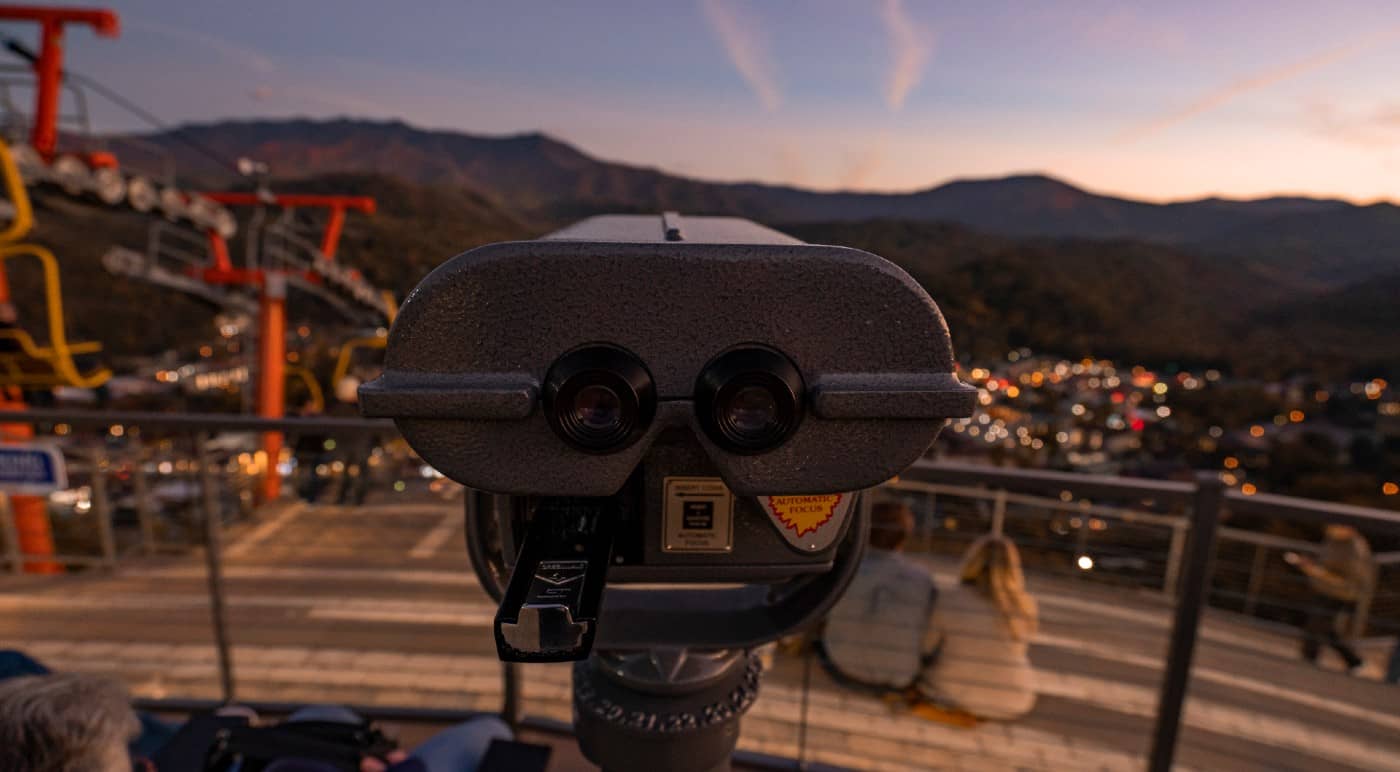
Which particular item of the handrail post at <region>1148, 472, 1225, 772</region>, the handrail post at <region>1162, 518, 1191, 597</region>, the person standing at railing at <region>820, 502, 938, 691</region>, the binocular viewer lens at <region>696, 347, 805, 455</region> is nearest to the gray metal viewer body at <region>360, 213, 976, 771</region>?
the binocular viewer lens at <region>696, 347, 805, 455</region>

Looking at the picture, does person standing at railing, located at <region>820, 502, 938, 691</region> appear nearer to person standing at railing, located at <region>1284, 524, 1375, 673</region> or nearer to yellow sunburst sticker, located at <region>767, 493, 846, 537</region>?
yellow sunburst sticker, located at <region>767, 493, 846, 537</region>

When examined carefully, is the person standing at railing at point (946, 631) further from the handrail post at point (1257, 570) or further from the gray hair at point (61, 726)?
the gray hair at point (61, 726)

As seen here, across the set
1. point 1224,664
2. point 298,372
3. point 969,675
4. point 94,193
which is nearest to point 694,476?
point 969,675

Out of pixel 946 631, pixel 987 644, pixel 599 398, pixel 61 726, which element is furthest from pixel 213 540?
pixel 987 644

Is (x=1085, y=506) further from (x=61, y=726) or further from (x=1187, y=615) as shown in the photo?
(x=61, y=726)

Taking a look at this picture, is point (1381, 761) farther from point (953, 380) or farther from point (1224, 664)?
point (953, 380)

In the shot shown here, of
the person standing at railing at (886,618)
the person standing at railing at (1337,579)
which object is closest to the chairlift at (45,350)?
the person standing at railing at (886,618)
